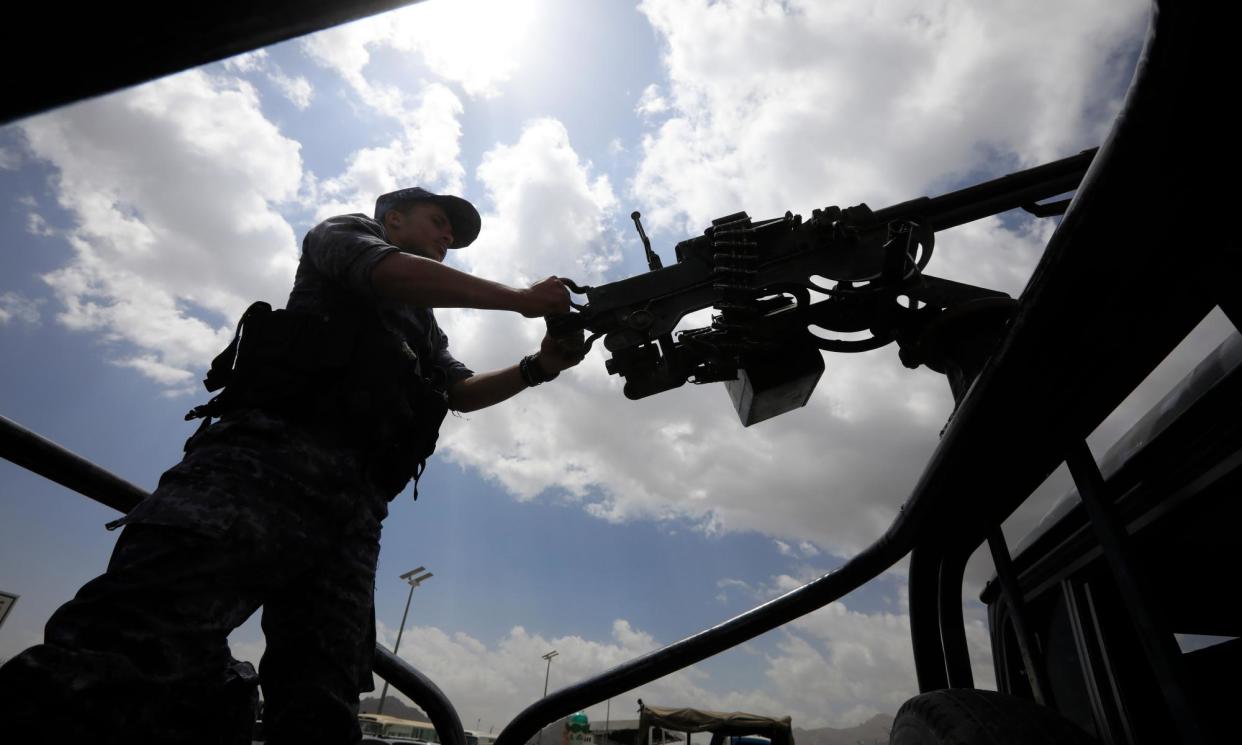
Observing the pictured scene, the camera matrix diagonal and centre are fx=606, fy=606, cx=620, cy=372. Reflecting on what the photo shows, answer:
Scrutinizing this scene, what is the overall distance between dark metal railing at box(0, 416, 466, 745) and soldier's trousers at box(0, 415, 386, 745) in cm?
36

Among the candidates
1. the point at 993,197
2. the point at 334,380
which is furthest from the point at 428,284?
the point at 993,197

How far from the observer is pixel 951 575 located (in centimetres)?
174

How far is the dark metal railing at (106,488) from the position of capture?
1.67 metres

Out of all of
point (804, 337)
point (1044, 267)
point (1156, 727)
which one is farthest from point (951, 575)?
point (1044, 267)

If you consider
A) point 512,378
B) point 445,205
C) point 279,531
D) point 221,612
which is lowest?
point 221,612

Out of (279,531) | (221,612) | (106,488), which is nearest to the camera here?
(221,612)

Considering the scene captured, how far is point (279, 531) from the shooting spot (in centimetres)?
145

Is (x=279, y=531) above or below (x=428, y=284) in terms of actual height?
below

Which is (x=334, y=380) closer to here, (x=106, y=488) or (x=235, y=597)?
(x=235, y=597)

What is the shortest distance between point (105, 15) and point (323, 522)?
4.97 feet

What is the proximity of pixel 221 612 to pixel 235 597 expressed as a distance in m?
0.05

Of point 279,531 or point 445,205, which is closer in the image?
point 279,531

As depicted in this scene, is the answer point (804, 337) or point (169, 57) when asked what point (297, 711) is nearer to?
point (169, 57)

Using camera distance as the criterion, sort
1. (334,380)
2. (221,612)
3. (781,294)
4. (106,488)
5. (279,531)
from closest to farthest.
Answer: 1. (221,612)
2. (279,531)
3. (334,380)
4. (106,488)
5. (781,294)
